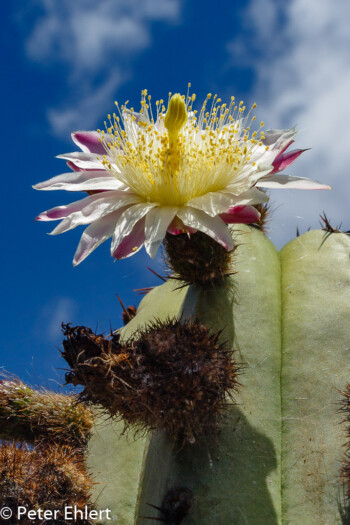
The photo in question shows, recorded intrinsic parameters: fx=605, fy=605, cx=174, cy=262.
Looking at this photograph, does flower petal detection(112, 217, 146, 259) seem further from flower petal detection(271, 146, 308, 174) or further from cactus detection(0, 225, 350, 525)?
flower petal detection(271, 146, 308, 174)

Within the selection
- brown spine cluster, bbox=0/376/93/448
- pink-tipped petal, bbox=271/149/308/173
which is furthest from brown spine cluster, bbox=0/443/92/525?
pink-tipped petal, bbox=271/149/308/173

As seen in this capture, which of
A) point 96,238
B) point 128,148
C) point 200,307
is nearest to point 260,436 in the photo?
point 200,307

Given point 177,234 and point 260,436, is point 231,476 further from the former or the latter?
point 177,234

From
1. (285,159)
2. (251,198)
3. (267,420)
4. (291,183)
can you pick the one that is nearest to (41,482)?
(267,420)

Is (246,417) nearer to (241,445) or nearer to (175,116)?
(241,445)

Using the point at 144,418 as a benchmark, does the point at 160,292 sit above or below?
Result: above

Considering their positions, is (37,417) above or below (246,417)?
above
